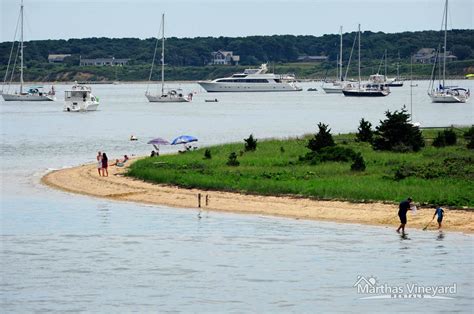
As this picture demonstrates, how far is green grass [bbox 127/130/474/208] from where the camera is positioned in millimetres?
47438

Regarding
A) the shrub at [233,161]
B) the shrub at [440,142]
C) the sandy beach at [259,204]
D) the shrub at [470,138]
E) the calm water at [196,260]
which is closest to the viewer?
the calm water at [196,260]

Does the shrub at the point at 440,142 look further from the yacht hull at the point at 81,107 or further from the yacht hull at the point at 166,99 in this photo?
the yacht hull at the point at 166,99

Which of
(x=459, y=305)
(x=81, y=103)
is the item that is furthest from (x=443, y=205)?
(x=81, y=103)

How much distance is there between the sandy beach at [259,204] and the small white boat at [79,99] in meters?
97.9

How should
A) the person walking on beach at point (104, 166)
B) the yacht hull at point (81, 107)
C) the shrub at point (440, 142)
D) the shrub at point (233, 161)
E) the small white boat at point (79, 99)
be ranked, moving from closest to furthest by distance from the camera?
the shrub at point (233, 161), the person walking on beach at point (104, 166), the shrub at point (440, 142), the small white boat at point (79, 99), the yacht hull at point (81, 107)

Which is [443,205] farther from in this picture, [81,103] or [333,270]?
[81,103]

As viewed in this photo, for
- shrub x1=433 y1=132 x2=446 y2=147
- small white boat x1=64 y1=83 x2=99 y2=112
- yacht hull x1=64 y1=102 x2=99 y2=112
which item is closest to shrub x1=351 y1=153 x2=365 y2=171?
shrub x1=433 y1=132 x2=446 y2=147

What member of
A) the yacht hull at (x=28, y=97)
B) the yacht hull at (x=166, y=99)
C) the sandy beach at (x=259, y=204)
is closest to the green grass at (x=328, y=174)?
the sandy beach at (x=259, y=204)

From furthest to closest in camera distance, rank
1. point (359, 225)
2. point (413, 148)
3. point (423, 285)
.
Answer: point (413, 148) → point (359, 225) → point (423, 285)

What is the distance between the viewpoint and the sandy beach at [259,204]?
44125 mm

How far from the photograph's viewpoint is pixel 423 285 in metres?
34.6

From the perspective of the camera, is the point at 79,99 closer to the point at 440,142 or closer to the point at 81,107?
the point at 81,107

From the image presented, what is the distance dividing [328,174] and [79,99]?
113 meters

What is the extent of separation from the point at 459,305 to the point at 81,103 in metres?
134
